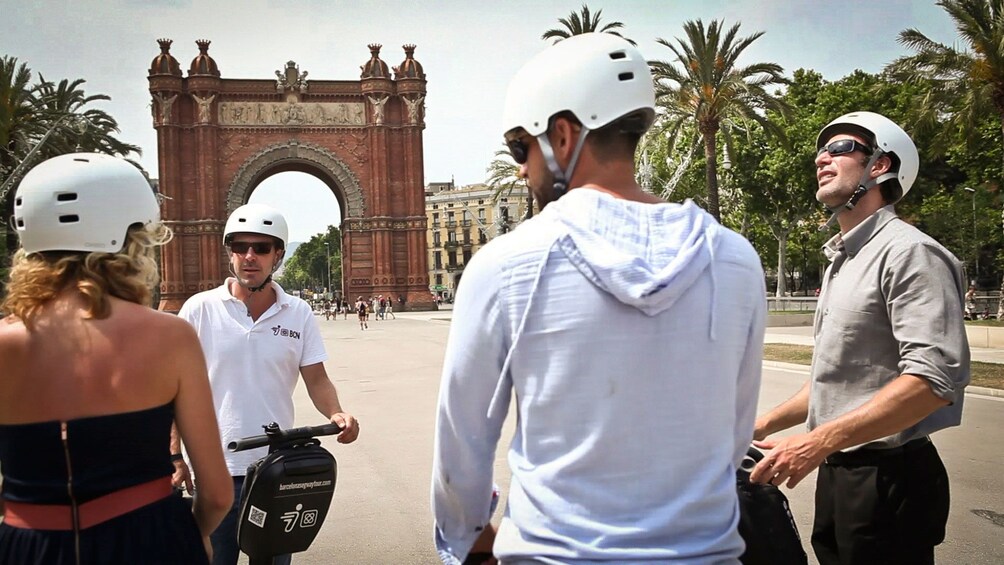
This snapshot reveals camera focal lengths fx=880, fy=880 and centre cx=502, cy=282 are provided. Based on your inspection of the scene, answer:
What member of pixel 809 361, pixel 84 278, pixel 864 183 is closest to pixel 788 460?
pixel 864 183

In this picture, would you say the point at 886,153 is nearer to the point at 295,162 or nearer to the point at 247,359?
the point at 247,359

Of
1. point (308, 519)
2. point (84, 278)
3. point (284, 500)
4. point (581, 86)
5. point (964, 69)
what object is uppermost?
point (964, 69)

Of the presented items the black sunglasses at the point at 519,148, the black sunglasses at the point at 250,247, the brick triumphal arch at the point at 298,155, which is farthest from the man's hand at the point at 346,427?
the brick triumphal arch at the point at 298,155

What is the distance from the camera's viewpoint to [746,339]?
200cm

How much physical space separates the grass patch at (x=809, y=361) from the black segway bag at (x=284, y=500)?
43.5ft

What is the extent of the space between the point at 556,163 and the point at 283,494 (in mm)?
2126

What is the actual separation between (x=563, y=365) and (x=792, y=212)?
50131mm

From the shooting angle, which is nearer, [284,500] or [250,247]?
[284,500]

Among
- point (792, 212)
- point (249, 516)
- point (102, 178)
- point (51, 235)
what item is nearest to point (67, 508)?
point (51, 235)

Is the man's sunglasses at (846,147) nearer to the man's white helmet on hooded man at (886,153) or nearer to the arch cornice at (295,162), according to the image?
the man's white helmet on hooded man at (886,153)

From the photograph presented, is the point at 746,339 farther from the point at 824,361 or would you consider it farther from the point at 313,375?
the point at 313,375

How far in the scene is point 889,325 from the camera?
3.16m

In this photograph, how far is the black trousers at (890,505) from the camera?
311 cm

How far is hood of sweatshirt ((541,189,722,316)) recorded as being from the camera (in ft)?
5.82
